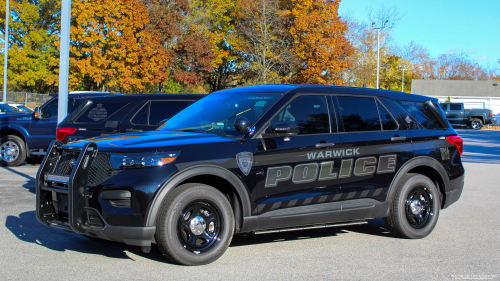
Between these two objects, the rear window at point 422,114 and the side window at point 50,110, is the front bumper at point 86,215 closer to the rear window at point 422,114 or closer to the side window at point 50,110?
the rear window at point 422,114

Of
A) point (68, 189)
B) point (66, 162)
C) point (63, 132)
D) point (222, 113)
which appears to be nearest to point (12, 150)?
point (63, 132)

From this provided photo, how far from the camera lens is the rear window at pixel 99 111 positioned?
9.15m

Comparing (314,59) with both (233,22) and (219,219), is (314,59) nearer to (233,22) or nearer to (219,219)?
(233,22)

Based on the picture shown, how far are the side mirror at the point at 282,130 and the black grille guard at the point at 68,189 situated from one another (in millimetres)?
1706

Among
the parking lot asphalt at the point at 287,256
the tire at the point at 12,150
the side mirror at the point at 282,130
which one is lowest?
the parking lot asphalt at the point at 287,256

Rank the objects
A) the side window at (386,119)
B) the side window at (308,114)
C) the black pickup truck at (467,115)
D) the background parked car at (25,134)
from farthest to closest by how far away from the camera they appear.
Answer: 1. the black pickup truck at (467,115)
2. the background parked car at (25,134)
3. the side window at (386,119)
4. the side window at (308,114)

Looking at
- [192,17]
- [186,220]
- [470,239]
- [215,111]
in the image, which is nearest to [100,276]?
[186,220]

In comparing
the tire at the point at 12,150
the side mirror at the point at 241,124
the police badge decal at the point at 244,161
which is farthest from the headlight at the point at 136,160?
the tire at the point at 12,150

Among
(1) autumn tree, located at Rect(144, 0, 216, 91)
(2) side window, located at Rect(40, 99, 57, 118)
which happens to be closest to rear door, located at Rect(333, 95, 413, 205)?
(2) side window, located at Rect(40, 99, 57, 118)

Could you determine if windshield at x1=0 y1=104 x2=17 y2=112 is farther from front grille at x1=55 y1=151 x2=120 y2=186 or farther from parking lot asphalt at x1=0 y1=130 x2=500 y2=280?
front grille at x1=55 y1=151 x2=120 y2=186

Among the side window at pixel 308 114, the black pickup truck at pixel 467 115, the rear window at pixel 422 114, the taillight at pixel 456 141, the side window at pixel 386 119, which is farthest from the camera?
the black pickup truck at pixel 467 115

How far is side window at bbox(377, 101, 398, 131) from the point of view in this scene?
5.91 meters

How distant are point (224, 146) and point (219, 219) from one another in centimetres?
71

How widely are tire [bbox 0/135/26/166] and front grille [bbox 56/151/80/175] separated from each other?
898 centimetres
